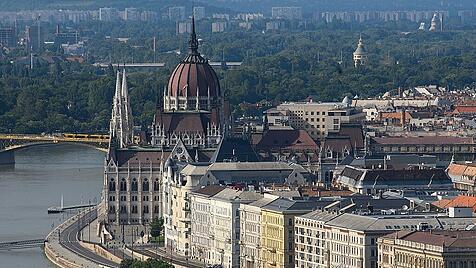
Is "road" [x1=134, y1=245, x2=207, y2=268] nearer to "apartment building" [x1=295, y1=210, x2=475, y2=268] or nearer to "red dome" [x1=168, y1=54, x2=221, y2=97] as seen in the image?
"apartment building" [x1=295, y1=210, x2=475, y2=268]

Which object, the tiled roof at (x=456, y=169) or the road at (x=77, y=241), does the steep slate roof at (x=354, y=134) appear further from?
the tiled roof at (x=456, y=169)

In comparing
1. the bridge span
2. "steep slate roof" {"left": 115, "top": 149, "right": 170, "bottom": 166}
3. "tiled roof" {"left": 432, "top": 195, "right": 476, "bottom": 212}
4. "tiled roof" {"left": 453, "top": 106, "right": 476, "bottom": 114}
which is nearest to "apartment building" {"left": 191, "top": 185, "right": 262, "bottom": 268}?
"tiled roof" {"left": 432, "top": 195, "right": 476, "bottom": 212}

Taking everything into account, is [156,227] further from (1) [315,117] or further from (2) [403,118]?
(2) [403,118]

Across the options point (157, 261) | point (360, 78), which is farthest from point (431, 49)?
point (157, 261)

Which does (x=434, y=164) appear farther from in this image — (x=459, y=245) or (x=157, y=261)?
(x=459, y=245)

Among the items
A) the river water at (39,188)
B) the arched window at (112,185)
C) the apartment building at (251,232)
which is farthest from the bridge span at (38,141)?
the apartment building at (251,232)

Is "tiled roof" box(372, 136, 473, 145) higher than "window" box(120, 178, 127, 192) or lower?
higher

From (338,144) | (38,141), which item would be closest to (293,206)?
(338,144)
